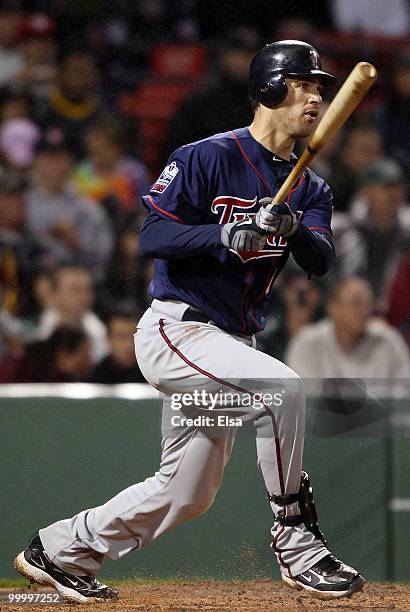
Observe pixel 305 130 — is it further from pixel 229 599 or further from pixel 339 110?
pixel 229 599

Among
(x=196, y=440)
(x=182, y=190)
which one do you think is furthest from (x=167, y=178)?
(x=196, y=440)

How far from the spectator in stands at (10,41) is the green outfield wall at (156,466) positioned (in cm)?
215

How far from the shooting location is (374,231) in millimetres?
4289

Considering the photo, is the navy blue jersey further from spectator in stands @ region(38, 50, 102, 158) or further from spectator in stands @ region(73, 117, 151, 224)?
spectator in stands @ region(38, 50, 102, 158)

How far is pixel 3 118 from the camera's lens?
4.97 meters

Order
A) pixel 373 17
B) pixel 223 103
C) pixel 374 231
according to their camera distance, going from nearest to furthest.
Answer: pixel 223 103 < pixel 374 231 < pixel 373 17

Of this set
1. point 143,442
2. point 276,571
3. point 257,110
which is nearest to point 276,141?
point 257,110

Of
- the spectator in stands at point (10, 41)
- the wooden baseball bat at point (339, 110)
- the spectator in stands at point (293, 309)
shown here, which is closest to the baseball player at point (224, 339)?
the wooden baseball bat at point (339, 110)

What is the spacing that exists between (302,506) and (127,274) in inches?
67.6

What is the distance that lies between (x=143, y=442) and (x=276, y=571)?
0.67 metres

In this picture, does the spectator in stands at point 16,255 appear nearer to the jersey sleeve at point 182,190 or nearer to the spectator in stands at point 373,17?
the jersey sleeve at point 182,190

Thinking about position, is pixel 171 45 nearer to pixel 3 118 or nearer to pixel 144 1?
pixel 144 1

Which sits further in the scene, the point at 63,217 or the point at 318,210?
the point at 63,217

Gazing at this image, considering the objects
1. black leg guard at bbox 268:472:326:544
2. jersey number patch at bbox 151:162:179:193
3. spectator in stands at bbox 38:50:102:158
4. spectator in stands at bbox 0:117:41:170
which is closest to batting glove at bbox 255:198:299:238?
jersey number patch at bbox 151:162:179:193
